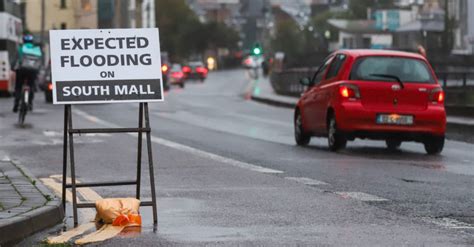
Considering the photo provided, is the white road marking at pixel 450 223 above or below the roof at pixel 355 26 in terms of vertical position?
above

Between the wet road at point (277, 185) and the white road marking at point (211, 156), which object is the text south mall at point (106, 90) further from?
the white road marking at point (211, 156)

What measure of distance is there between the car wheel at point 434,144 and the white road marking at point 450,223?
932 centimetres

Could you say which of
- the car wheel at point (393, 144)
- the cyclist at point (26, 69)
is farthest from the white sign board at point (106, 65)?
the cyclist at point (26, 69)

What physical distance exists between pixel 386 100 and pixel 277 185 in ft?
20.6

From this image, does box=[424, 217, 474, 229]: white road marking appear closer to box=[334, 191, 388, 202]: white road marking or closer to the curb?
box=[334, 191, 388, 202]: white road marking

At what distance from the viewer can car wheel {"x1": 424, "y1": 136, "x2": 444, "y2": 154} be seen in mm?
20000

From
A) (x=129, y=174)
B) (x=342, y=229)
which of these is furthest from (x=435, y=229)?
(x=129, y=174)

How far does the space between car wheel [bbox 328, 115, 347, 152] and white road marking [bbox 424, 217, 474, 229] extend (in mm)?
9141

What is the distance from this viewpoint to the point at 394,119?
19781mm

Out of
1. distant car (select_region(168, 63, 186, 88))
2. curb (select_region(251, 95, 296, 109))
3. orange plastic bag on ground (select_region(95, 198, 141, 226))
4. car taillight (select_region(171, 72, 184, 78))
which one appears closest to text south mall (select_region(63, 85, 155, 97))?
orange plastic bag on ground (select_region(95, 198, 141, 226))

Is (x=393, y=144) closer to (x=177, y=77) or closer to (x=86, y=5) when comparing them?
(x=177, y=77)

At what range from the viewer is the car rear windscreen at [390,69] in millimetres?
19781

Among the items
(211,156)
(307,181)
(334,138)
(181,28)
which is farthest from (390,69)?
(181,28)

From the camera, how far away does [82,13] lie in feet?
268
